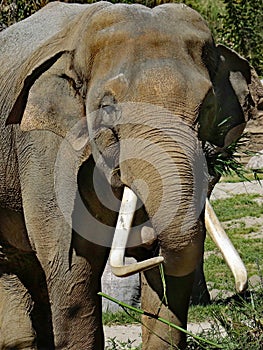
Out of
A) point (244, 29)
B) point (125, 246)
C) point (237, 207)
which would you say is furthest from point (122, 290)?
point (244, 29)

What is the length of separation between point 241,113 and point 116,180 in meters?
0.97

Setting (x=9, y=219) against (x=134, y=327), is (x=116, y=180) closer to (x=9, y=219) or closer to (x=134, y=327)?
(x=9, y=219)

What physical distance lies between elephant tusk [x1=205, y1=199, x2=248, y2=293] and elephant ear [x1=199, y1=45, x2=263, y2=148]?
21.9 inches

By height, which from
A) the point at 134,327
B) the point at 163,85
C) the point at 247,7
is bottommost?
the point at 247,7

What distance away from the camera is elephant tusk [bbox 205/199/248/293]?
4057 mm

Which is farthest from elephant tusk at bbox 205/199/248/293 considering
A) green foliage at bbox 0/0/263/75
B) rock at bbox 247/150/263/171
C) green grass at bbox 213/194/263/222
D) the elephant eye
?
green foliage at bbox 0/0/263/75

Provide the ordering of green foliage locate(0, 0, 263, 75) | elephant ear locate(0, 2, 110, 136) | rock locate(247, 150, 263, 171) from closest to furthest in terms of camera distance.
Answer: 1. elephant ear locate(0, 2, 110, 136)
2. rock locate(247, 150, 263, 171)
3. green foliage locate(0, 0, 263, 75)

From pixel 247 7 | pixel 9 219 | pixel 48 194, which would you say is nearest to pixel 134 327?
pixel 9 219

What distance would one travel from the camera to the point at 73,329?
16.6ft

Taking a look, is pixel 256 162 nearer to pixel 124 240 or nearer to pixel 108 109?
pixel 108 109

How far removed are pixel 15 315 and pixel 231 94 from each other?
1790 millimetres

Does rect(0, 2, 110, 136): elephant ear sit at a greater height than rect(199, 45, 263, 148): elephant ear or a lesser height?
greater

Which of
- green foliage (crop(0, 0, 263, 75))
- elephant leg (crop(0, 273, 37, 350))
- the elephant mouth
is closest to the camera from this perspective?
the elephant mouth

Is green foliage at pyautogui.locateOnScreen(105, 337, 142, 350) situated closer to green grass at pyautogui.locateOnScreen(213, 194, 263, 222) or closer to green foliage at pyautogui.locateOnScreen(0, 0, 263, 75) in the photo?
green grass at pyautogui.locateOnScreen(213, 194, 263, 222)
